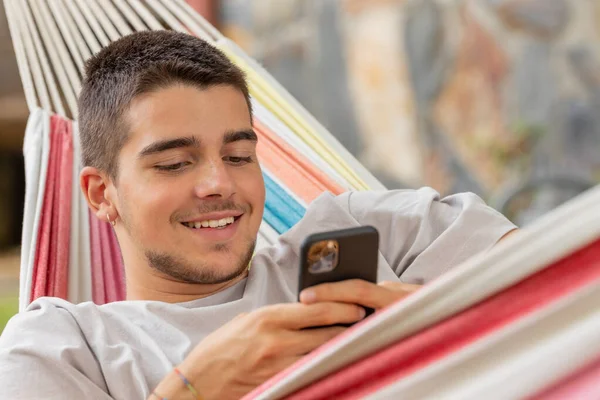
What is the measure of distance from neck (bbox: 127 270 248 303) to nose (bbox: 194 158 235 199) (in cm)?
12

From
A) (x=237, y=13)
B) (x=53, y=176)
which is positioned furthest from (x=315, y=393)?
(x=237, y=13)

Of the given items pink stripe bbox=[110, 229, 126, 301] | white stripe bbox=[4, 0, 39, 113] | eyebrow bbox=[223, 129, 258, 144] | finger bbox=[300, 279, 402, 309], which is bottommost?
finger bbox=[300, 279, 402, 309]

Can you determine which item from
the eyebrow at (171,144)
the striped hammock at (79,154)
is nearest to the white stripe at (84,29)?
the striped hammock at (79,154)

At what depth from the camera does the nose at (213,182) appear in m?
0.88

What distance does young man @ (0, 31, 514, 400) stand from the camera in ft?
2.60

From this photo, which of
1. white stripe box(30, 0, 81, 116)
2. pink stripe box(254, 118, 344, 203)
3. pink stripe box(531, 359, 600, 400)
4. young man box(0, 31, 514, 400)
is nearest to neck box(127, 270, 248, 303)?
young man box(0, 31, 514, 400)

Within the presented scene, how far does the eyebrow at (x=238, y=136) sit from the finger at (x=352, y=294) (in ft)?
0.97

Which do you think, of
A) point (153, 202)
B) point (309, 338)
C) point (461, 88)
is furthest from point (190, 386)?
point (461, 88)

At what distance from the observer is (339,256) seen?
26.1 inches

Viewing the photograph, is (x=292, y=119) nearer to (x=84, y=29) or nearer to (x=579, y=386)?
(x=84, y=29)

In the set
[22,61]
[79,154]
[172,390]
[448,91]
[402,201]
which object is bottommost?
[172,390]

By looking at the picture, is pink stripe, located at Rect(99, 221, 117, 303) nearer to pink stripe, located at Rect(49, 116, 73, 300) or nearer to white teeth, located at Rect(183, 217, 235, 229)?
pink stripe, located at Rect(49, 116, 73, 300)

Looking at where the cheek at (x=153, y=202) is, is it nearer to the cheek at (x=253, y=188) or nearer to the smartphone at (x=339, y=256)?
the cheek at (x=253, y=188)

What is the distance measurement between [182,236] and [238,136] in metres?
0.14
